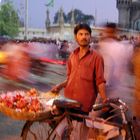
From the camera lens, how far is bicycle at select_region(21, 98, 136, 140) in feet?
12.9

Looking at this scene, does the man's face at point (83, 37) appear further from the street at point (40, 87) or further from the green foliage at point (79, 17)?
the green foliage at point (79, 17)

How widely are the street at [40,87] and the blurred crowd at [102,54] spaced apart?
0.14 meters

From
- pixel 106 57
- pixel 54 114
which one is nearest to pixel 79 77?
pixel 54 114

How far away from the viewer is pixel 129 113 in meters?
4.47

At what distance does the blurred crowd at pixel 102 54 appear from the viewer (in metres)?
5.36

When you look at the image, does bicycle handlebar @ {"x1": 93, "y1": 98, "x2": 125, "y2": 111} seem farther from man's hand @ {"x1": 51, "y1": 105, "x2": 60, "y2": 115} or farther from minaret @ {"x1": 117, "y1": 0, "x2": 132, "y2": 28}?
minaret @ {"x1": 117, "y1": 0, "x2": 132, "y2": 28}

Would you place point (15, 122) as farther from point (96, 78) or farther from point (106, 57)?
point (96, 78)

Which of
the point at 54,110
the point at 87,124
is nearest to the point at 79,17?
the point at 54,110

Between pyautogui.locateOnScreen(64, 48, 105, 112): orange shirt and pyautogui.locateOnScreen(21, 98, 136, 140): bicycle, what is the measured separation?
0.22 m

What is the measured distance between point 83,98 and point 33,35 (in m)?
12.5

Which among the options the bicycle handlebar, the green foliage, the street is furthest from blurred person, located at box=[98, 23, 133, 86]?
the green foliage

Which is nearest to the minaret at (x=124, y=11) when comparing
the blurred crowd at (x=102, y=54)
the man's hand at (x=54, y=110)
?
the blurred crowd at (x=102, y=54)

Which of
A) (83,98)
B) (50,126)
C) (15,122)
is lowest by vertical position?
(15,122)

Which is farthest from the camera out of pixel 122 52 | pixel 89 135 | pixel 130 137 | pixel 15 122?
pixel 15 122
